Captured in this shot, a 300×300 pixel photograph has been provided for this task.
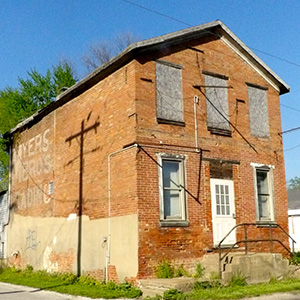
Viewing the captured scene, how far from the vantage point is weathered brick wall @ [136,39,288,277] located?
1366 centimetres

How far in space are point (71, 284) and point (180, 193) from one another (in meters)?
4.70

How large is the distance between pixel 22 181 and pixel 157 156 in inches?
385

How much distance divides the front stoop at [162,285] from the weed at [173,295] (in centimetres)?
23

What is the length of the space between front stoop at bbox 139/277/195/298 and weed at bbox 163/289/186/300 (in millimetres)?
227

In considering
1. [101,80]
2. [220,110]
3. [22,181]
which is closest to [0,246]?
[22,181]

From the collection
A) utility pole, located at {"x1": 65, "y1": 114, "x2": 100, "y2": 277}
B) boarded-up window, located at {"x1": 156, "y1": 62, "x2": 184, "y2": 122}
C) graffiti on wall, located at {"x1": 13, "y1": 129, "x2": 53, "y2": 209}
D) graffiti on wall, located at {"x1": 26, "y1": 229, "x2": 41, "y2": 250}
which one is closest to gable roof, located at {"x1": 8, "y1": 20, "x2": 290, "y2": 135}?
boarded-up window, located at {"x1": 156, "y1": 62, "x2": 184, "y2": 122}

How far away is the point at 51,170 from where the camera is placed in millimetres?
18906

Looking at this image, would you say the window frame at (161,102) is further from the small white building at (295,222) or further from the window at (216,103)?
the small white building at (295,222)

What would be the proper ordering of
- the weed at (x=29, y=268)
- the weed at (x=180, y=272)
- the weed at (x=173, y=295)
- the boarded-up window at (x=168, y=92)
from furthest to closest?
the weed at (x=29, y=268), the boarded-up window at (x=168, y=92), the weed at (x=180, y=272), the weed at (x=173, y=295)

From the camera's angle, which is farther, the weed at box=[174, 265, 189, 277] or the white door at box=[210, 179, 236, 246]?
the white door at box=[210, 179, 236, 246]

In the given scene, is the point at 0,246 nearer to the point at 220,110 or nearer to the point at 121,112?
the point at 121,112

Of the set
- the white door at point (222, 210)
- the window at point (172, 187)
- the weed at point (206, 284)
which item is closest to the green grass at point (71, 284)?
the weed at point (206, 284)

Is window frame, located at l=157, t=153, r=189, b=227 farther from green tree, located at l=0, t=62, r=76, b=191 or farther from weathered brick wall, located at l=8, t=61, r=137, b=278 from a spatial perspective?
green tree, located at l=0, t=62, r=76, b=191

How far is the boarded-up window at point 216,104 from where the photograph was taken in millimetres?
15930
